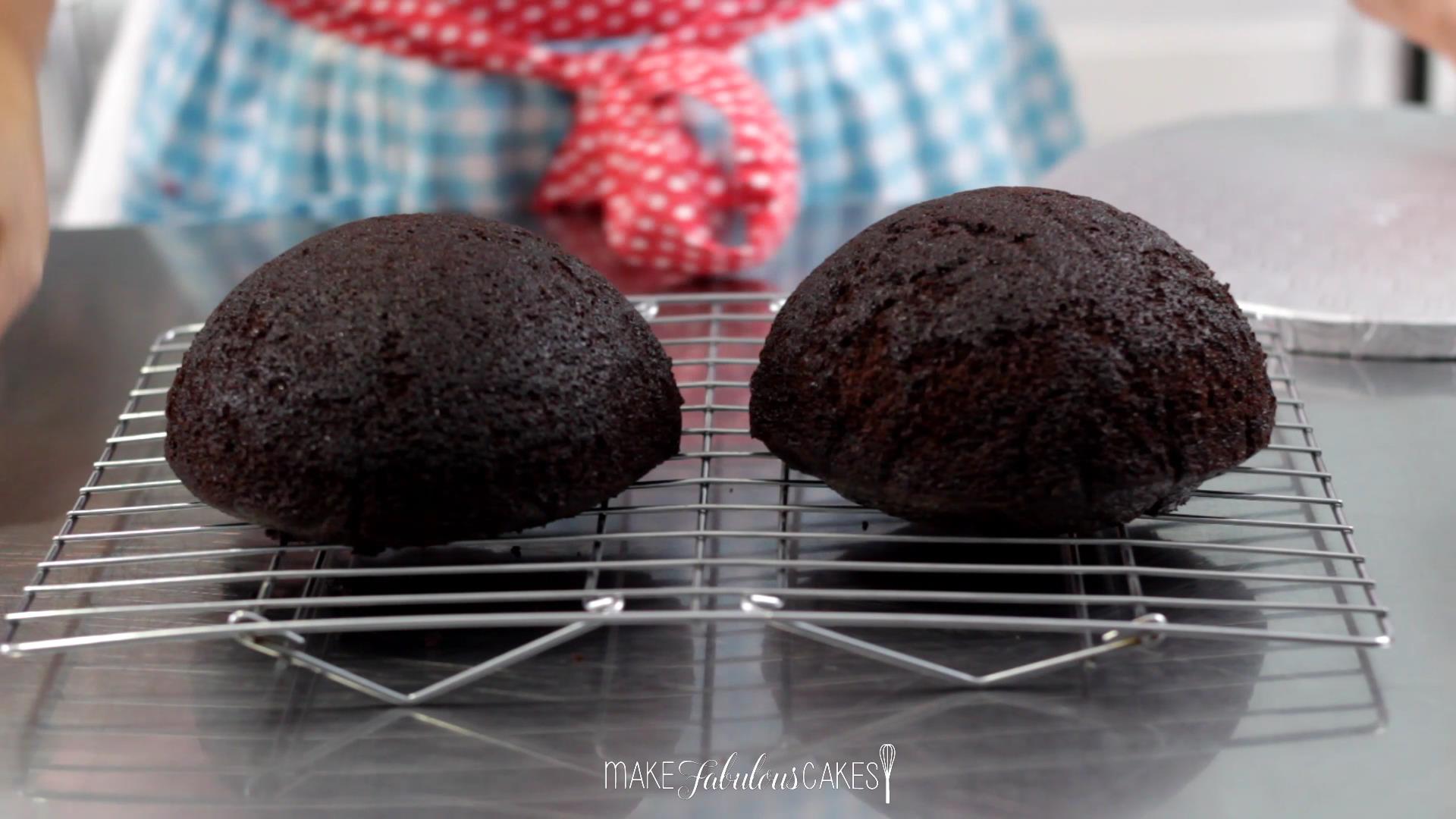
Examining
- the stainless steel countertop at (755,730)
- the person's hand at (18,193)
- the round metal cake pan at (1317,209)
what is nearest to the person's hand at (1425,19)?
the round metal cake pan at (1317,209)

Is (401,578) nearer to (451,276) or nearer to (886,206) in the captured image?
(451,276)

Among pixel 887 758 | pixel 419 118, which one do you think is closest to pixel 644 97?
pixel 419 118

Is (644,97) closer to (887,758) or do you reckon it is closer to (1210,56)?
(887,758)

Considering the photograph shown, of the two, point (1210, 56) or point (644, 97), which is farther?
point (1210, 56)

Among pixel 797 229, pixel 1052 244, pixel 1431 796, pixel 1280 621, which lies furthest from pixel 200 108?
pixel 1431 796

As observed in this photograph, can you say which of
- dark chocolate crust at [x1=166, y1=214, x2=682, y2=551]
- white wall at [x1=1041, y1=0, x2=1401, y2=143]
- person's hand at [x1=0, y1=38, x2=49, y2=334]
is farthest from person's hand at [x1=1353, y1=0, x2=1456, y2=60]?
white wall at [x1=1041, y1=0, x2=1401, y2=143]

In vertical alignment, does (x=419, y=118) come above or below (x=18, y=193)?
below
